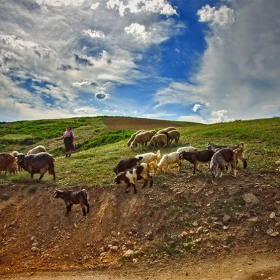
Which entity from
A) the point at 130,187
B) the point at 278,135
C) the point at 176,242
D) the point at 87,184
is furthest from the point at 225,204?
the point at 278,135

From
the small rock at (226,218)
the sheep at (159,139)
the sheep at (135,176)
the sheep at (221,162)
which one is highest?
the sheep at (159,139)

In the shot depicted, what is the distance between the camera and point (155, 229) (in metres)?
8.82

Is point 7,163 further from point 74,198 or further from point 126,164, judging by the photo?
point 126,164

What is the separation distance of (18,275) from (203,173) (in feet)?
25.5

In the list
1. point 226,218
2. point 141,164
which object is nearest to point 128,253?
point 226,218

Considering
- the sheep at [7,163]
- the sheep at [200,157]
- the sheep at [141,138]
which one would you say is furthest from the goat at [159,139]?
the sheep at [7,163]

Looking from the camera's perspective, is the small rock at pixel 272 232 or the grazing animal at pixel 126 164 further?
the grazing animal at pixel 126 164

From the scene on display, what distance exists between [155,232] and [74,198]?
350cm

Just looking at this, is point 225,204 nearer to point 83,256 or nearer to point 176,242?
point 176,242

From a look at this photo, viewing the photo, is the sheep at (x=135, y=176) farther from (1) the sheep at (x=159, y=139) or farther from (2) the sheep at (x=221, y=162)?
(1) the sheep at (x=159, y=139)

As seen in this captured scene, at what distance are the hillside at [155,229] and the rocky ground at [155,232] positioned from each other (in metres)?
0.03

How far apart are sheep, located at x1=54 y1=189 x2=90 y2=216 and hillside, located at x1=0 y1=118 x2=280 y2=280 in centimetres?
31

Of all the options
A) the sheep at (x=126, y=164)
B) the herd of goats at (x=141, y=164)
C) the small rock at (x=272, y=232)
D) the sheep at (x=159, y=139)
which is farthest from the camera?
the sheep at (x=159, y=139)

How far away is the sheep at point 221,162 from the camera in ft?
35.2
